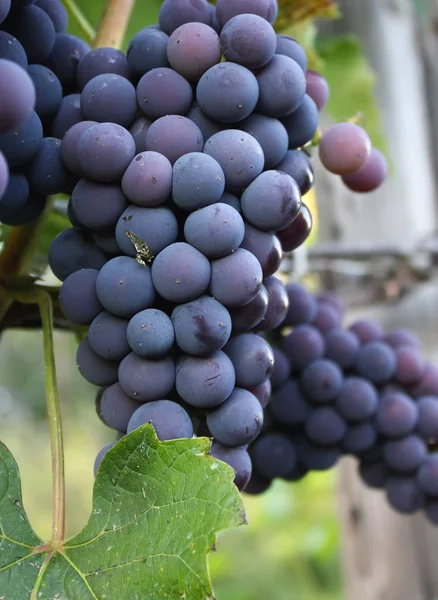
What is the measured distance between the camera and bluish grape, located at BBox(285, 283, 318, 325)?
2.37 ft

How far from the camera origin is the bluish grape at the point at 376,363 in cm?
73

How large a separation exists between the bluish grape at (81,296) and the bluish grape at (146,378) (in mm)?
45

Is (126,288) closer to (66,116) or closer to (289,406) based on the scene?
(66,116)

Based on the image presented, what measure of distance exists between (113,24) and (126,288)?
0.29 m

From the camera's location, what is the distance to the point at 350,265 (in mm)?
1101

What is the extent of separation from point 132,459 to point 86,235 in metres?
0.16

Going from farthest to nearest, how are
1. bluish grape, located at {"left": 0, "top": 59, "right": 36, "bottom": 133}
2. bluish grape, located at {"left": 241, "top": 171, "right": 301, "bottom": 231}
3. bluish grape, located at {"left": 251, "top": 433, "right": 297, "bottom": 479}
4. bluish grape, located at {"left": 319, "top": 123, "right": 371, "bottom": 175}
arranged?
1. bluish grape, located at {"left": 251, "top": 433, "right": 297, "bottom": 479}
2. bluish grape, located at {"left": 319, "top": 123, "right": 371, "bottom": 175}
3. bluish grape, located at {"left": 241, "top": 171, "right": 301, "bottom": 231}
4. bluish grape, located at {"left": 0, "top": 59, "right": 36, "bottom": 133}

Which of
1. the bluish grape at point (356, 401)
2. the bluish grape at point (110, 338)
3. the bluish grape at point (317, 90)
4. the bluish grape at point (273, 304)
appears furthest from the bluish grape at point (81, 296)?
the bluish grape at point (356, 401)

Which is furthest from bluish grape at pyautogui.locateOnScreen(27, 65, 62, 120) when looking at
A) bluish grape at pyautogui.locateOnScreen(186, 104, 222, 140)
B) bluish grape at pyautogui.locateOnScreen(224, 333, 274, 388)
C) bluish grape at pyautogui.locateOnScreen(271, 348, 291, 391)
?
bluish grape at pyautogui.locateOnScreen(271, 348, 291, 391)

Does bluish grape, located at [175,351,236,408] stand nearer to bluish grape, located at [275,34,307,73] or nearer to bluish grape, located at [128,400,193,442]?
bluish grape, located at [128,400,193,442]

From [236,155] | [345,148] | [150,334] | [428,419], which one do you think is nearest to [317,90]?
[345,148]

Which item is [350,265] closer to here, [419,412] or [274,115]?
[419,412]

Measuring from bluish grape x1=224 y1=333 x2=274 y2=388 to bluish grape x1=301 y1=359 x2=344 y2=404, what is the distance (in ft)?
0.83

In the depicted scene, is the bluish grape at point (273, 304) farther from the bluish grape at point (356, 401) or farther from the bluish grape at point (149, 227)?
the bluish grape at point (356, 401)
